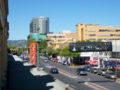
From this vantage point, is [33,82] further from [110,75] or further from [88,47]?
[110,75]

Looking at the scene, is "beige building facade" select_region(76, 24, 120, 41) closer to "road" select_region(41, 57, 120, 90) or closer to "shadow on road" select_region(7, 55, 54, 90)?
"road" select_region(41, 57, 120, 90)

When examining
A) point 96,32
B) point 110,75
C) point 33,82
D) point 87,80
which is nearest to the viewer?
point 33,82

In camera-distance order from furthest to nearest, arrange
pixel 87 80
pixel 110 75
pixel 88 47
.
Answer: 1. pixel 110 75
2. pixel 87 80
3. pixel 88 47

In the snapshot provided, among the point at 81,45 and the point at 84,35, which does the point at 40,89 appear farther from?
the point at 84,35

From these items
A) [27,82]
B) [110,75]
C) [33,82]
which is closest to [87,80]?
[110,75]

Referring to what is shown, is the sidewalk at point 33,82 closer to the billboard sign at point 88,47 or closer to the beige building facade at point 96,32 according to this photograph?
the billboard sign at point 88,47

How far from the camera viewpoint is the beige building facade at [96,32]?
613ft

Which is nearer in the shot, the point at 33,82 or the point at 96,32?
the point at 33,82

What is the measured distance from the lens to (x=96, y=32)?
616ft

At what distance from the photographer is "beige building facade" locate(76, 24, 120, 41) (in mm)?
186775

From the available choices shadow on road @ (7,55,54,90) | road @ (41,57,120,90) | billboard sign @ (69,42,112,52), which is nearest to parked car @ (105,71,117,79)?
road @ (41,57,120,90)

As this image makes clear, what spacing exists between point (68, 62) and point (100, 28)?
196 feet

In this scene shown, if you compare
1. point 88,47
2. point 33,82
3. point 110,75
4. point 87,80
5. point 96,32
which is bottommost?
point 87,80

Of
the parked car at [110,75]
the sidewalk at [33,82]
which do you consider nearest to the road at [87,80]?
the parked car at [110,75]
